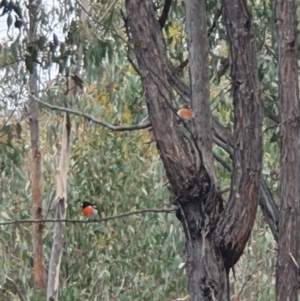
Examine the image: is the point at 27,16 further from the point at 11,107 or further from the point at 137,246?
the point at 137,246

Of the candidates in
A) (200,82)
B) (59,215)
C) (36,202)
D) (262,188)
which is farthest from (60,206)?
(200,82)

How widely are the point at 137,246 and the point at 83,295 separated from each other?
550 millimetres

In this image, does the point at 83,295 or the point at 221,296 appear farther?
the point at 83,295

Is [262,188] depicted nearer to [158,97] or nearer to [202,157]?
[202,157]

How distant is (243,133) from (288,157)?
20 centimetres

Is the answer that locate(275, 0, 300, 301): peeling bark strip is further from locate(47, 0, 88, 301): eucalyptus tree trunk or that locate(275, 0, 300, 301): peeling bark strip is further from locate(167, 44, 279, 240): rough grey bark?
locate(47, 0, 88, 301): eucalyptus tree trunk

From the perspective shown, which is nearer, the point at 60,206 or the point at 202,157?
the point at 202,157

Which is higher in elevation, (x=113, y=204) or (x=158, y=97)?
(x=158, y=97)

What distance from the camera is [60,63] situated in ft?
12.7

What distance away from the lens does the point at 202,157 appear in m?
2.59

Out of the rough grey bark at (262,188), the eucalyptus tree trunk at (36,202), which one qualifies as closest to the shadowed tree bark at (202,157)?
the rough grey bark at (262,188)

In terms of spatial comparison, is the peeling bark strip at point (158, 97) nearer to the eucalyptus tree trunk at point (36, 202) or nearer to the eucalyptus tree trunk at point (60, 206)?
the eucalyptus tree trunk at point (60, 206)

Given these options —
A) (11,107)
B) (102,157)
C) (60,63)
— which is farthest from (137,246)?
(60,63)

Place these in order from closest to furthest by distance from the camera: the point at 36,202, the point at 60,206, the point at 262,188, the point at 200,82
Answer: the point at 200,82 → the point at 262,188 → the point at 60,206 → the point at 36,202
